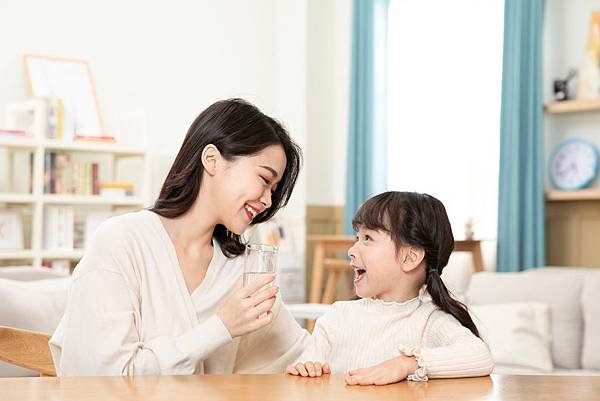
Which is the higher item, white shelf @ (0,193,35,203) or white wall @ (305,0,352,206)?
white wall @ (305,0,352,206)

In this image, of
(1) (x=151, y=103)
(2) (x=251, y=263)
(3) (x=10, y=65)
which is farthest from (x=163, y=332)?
(1) (x=151, y=103)

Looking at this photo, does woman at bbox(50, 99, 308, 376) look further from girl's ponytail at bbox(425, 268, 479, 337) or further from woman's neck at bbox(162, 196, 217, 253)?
girl's ponytail at bbox(425, 268, 479, 337)

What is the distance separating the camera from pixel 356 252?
1.99m

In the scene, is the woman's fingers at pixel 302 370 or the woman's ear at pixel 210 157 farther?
the woman's ear at pixel 210 157

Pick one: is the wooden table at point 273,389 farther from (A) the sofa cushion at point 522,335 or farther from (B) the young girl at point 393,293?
(A) the sofa cushion at point 522,335

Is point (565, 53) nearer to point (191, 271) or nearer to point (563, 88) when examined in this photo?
point (563, 88)

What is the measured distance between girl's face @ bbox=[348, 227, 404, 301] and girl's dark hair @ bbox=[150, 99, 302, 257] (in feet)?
0.79

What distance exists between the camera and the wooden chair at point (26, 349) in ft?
6.32

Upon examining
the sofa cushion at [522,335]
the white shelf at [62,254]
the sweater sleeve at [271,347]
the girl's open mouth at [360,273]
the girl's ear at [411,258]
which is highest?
the girl's ear at [411,258]

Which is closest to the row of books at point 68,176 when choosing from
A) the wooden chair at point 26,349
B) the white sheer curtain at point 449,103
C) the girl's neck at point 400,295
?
the white sheer curtain at point 449,103

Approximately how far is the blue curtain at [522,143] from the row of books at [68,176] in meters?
2.49

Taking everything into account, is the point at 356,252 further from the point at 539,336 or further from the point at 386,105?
the point at 386,105

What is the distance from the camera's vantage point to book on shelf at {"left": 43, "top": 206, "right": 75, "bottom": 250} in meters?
5.66

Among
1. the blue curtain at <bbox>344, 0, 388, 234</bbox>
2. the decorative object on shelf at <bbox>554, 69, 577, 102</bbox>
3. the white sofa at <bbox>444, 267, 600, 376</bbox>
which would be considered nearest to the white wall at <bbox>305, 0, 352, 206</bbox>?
the blue curtain at <bbox>344, 0, 388, 234</bbox>
